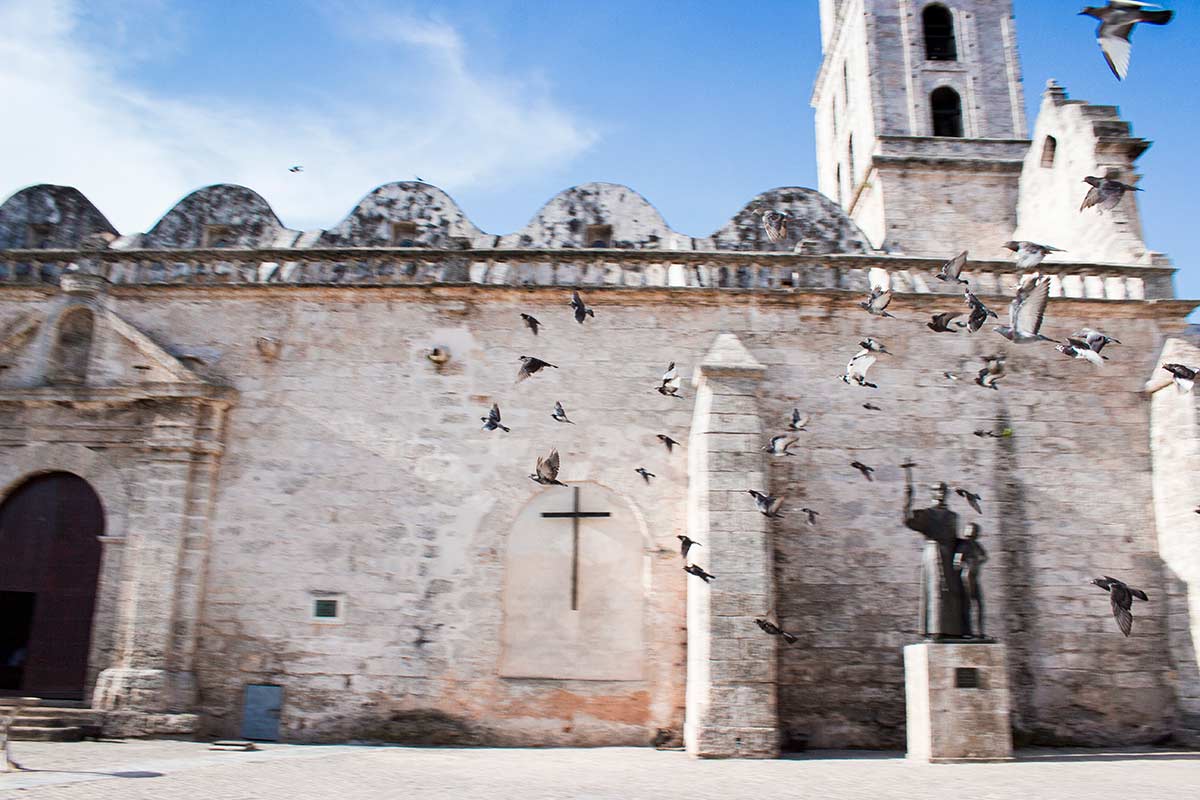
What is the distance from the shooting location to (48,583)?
392 inches

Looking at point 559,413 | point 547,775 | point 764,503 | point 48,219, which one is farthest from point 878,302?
point 48,219

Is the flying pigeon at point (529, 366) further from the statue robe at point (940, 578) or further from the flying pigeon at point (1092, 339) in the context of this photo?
the flying pigeon at point (1092, 339)

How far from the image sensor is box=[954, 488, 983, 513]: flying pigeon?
359 inches

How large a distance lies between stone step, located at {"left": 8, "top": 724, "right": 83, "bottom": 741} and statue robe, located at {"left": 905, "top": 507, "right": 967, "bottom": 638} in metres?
8.17

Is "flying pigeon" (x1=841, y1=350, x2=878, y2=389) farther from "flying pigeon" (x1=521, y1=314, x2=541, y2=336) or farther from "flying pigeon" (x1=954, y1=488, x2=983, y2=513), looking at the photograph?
"flying pigeon" (x1=521, y1=314, x2=541, y2=336)

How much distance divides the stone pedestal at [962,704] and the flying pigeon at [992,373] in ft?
10.2

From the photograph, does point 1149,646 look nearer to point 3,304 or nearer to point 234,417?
point 234,417

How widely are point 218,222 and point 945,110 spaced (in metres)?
12.6

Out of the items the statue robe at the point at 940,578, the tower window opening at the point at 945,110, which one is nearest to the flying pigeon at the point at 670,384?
the statue robe at the point at 940,578

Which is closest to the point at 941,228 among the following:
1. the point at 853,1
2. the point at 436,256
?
the point at 853,1

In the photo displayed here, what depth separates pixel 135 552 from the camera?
380 inches

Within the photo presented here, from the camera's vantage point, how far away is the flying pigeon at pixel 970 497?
912cm

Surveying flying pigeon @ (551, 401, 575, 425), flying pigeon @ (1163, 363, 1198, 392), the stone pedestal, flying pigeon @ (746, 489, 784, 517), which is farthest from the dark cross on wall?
flying pigeon @ (1163, 363, 1198, 392)

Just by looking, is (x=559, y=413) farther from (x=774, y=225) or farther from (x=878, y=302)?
(x=878, y=302)
